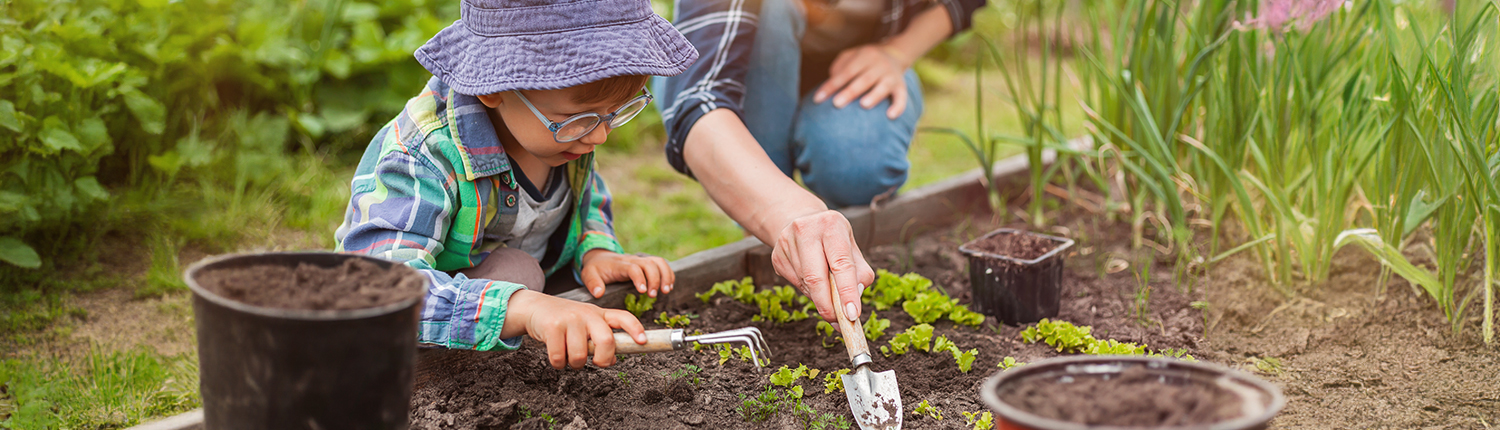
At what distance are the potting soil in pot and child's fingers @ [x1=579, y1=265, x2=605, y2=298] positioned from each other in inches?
31.6

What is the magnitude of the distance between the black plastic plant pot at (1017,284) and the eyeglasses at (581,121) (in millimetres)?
794

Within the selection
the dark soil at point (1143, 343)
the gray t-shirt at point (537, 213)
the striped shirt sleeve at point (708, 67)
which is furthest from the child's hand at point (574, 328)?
the striped shirt sleeve at point (708, 67)

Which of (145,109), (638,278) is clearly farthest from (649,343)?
(145,109)

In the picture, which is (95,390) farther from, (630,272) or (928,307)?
(928,307)

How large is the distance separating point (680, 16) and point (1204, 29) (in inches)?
46.7

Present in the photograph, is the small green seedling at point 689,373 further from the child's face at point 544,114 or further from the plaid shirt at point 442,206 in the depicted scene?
the child's face at point 544,114

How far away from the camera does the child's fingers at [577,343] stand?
138 cm

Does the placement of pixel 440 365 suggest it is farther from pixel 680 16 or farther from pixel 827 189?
pixel 827 189

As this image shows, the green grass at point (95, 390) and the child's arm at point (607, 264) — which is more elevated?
the child's arm at point (607, 264)

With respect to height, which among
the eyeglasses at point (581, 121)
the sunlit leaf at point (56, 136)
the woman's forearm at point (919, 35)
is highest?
the eyeglasses at point (581, 121)

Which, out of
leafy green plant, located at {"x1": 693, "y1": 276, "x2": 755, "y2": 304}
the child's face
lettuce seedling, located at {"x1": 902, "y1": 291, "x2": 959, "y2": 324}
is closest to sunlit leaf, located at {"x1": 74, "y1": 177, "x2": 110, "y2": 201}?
the child's face

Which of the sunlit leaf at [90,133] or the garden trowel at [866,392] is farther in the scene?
the sunlit leaf at [90,133]

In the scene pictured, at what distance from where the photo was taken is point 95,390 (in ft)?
5.55

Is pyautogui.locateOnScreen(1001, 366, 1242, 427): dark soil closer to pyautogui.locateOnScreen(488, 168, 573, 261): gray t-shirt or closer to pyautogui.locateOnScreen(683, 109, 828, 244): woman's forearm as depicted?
pyautogui.locateOnScreen(683, 109, 828, 244): woman's forearm
